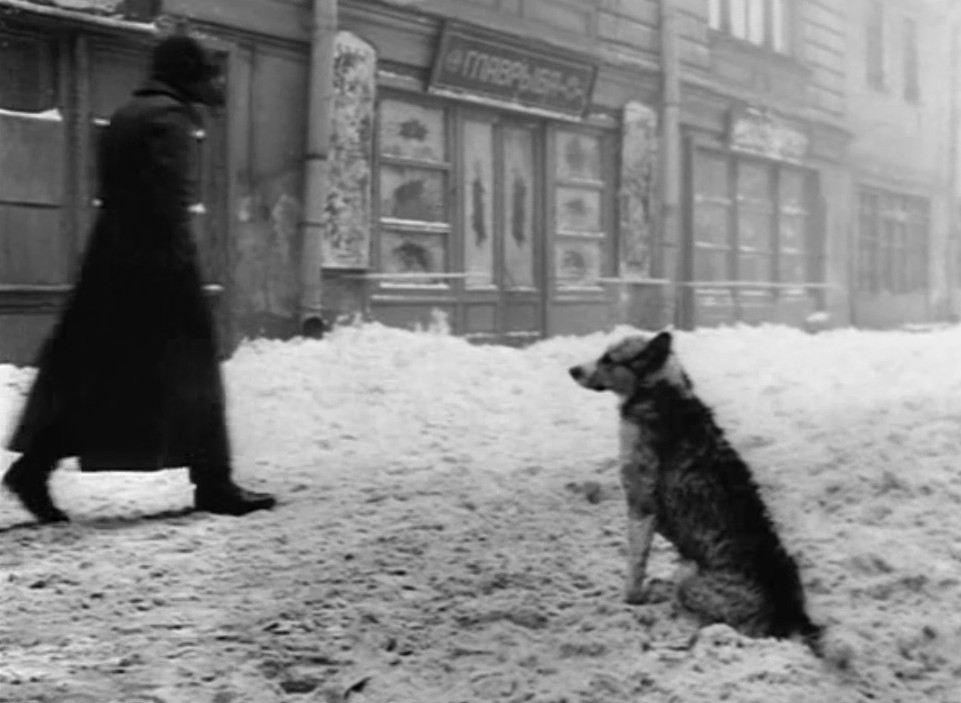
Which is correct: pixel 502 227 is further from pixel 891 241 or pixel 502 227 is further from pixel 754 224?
pixel 754 224

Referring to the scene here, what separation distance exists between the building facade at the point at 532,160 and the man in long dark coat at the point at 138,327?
0.23 m

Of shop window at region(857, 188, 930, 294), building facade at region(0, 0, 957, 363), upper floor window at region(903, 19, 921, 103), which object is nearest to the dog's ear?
building facade at region(0, 0, 957, 363)

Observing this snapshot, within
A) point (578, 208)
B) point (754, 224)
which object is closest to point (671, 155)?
point (754, 224)

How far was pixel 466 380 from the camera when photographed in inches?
141

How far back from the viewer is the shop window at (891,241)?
15.2 ft

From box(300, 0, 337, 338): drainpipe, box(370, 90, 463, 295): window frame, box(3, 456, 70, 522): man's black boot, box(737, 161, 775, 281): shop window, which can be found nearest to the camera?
box(3, 456, 70, 522): man's black boot

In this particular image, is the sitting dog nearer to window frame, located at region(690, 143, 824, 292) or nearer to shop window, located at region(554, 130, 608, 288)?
window frame, located at region(690, 143, 824, 292)

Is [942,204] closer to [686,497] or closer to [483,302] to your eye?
[483,302]

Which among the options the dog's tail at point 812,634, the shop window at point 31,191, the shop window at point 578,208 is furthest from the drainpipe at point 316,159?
the dog's tail at point 812,634

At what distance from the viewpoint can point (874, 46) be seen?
169 inches

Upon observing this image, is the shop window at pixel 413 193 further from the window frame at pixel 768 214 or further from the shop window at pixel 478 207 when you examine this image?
the window frame at pixel 768 214

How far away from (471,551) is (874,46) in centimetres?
271

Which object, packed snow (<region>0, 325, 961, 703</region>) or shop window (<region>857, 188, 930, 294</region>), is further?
shop window (<region>857, 188, 930, 294</region>)

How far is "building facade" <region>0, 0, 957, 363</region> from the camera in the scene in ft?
12.0
